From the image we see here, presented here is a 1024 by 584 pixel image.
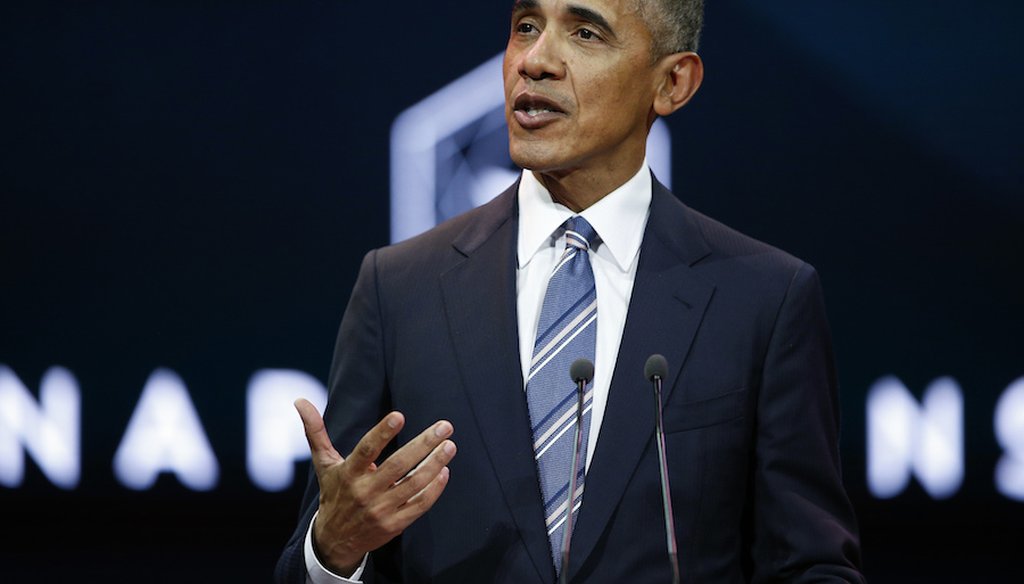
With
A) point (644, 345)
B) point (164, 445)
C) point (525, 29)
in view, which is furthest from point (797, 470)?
point (164, 445)

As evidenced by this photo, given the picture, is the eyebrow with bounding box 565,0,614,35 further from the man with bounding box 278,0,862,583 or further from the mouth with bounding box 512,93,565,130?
the mouth with bounding box 512,93,565,130

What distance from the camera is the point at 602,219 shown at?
2.12m

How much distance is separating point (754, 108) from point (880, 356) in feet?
2.34

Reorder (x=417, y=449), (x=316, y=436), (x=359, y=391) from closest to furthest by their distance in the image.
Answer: (x=417, y=449), (x=316, y=436), (x=359, y=391)

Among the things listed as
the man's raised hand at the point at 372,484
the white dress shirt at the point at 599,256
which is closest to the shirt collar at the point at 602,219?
the white dress shirt at the point at 599,256

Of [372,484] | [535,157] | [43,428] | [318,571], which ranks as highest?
[535,157]

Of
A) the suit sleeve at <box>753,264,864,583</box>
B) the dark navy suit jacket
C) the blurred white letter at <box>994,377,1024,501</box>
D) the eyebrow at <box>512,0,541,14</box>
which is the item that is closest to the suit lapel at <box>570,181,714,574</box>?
the dark navy suit jacket

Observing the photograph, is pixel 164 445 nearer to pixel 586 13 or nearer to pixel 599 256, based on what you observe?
pixel 599 256

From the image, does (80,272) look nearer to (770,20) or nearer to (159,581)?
(159,581)

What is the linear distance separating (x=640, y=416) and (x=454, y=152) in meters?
1.58

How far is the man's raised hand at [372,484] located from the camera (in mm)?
1709

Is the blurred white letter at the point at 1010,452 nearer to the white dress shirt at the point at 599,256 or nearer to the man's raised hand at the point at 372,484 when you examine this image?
the white dress shirt at the point at 599,256

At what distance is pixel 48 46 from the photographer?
345cm

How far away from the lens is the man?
6.39ft
